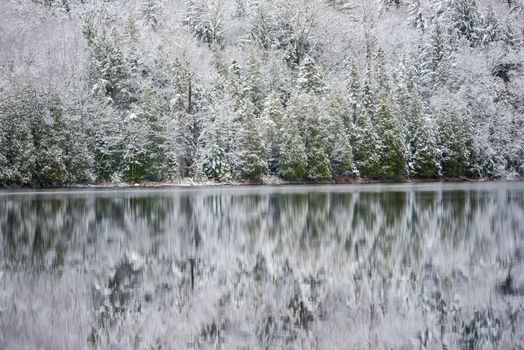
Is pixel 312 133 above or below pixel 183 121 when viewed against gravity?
below

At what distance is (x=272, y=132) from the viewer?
6525cm

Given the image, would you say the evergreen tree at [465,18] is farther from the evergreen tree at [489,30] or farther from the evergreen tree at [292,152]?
the evergreen tree at [292,152]

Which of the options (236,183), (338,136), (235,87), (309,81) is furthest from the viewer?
(309,81)

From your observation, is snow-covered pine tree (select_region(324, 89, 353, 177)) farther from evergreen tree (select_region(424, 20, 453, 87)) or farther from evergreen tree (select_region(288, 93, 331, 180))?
evergreen tree (select_region(424, 20, 453, 87))

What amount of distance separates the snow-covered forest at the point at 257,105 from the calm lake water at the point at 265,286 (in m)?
40.8

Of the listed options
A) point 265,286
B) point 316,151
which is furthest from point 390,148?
point 265,286

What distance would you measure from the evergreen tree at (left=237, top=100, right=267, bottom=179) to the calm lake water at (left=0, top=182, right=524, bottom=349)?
4141 cm

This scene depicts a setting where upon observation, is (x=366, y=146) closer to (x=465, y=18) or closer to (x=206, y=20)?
(x=465, y=18)

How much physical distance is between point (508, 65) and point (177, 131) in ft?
156

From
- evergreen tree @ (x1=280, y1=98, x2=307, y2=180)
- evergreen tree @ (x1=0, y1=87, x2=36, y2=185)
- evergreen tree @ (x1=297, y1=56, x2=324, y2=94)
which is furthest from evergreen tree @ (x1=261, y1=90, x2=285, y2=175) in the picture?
evergreen tree @ (x1=0, y1=87, x2=36, y2=185)

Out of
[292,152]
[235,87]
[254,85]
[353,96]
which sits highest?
[254,85]

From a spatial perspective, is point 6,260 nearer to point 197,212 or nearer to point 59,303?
point 59,303

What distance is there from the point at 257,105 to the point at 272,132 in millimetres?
6838

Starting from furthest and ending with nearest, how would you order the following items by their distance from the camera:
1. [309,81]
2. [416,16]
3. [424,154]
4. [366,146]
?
[416,16] < [309,81] < [424,154] < [366,146]
